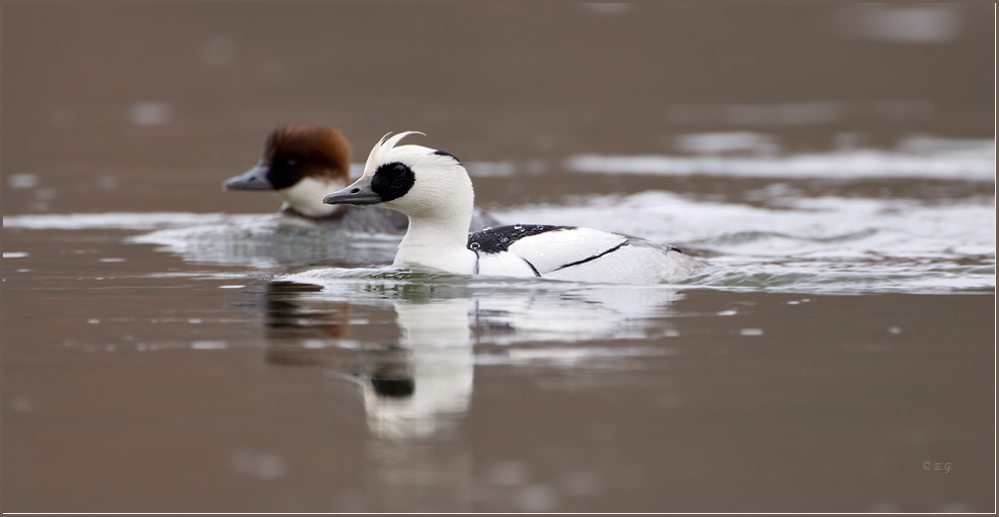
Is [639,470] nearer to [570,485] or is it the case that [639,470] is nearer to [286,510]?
[570,485]

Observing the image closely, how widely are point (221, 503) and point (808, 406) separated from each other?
8.39ft

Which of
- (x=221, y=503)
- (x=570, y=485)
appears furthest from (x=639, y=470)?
(x=221, y=503)

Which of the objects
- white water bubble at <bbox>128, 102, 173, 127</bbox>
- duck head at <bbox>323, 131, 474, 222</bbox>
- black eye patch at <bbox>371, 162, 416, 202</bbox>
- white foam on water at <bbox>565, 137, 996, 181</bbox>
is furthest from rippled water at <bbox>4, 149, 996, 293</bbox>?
white water bubble at <bbox>128, 102, 173, 127</bbox>

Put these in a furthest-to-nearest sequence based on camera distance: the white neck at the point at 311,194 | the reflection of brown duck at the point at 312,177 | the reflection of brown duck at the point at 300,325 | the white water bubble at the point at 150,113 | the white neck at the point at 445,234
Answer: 1. the white water bubble at the point at 150,113
2. the white neck at the point at 311,194
3. the reflection of brown duck at the point at 312,177
4. the white neck at the point at 445,234
5. the reflection of brown duck at the point at 300,325

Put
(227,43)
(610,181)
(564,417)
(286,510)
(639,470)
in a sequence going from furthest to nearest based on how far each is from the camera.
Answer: (227,43) < (610,181) < (564,417) < (639,470) < (286,510)

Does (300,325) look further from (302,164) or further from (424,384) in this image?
(302,164)

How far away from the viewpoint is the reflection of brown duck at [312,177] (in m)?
11.4

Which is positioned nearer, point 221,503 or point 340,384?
point 221,503

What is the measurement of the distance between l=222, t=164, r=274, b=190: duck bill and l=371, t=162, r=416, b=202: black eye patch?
11.2ft

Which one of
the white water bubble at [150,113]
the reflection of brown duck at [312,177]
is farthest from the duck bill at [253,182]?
the white water bubble at [150,113]

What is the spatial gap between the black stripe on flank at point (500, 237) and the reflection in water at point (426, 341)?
332mm

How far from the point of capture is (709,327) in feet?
23.2

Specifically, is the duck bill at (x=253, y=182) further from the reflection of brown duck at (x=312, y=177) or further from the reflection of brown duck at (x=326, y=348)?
the reflection of brown duck at (x=326, y=348)

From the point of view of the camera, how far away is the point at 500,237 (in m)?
8.34
